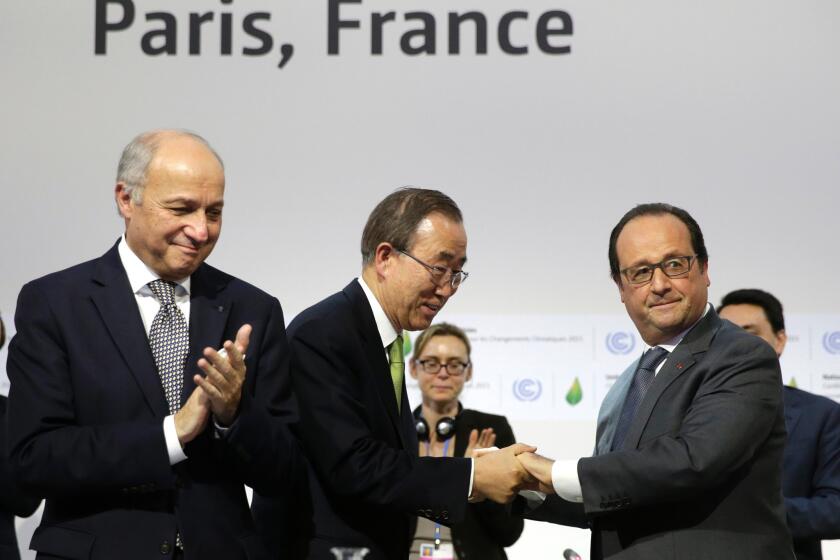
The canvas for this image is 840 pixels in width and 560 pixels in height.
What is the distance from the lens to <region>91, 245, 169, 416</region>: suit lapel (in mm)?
2424

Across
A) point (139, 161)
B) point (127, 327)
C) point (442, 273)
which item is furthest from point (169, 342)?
point (442, 273)

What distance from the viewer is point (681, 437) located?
2.64 m

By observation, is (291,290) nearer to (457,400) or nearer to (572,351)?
(457,400)

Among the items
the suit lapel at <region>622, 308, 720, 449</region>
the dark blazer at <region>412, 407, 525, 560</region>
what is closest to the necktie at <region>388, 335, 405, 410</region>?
the suit lapel at <region>622, 308, 720, 449</region>

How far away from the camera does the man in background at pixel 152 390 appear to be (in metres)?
2.32

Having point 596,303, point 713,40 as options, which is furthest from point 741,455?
point 713,40

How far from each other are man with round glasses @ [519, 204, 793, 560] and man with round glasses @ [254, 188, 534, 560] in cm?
29

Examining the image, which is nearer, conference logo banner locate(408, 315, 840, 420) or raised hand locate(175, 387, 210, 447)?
raised hand locate(175, 387, 210, 447)

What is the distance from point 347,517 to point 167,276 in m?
0.77

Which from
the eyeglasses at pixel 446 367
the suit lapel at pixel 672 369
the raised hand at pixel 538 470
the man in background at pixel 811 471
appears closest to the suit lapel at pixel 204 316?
the raised hand at pixel 538 470

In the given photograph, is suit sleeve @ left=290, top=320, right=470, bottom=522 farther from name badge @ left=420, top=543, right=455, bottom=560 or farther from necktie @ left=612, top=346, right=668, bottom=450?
necktie @ left=612, top=346, right=668, bottom=450

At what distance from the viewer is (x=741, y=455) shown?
103 inches

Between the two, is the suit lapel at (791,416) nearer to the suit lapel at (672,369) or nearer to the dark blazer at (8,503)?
the suit lapel at (672,369)

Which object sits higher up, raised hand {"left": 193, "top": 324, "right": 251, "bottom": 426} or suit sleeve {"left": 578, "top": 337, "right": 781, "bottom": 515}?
raised hand {"left": 193, "top": 324, "right": 251, "bottom": 426}
